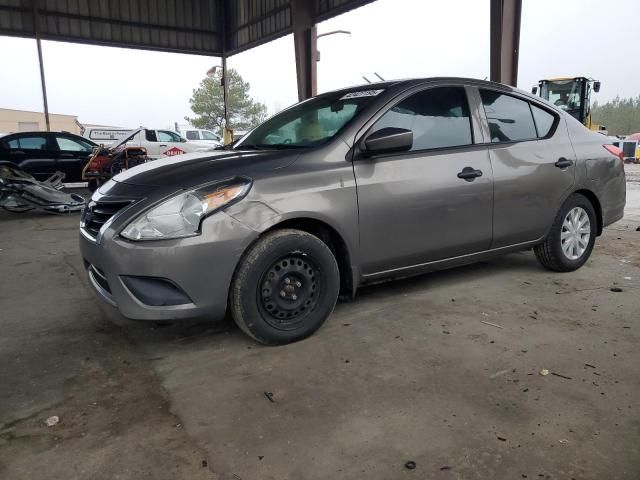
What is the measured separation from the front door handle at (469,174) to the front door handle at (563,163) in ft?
2.72

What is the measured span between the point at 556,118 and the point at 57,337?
383 centimetres

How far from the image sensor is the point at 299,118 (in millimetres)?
3406

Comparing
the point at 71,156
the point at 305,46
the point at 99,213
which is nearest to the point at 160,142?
the point at 305,46

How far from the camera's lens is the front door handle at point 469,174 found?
3.13 m

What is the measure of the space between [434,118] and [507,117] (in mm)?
686

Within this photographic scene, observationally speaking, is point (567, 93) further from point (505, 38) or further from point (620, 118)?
point (620, 118)

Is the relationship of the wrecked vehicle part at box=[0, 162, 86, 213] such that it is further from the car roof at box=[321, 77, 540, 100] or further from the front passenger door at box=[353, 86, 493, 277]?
the front passenger door at box=[353, 86, 493, 277]

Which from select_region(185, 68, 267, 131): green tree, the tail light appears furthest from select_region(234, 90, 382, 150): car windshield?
select_region(185, 68, 267, 131): green tree

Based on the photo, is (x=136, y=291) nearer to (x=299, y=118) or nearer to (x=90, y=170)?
(x=299, y=118)

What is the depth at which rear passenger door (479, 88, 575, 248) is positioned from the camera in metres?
3.35

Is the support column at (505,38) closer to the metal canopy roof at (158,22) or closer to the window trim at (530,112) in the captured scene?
the window trim at (530,112)

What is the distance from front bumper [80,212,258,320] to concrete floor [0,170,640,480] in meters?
0.34

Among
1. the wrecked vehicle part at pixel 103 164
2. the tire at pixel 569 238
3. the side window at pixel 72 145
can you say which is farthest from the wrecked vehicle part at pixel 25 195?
the tire at pixel 569 238

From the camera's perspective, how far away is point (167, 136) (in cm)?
1714
